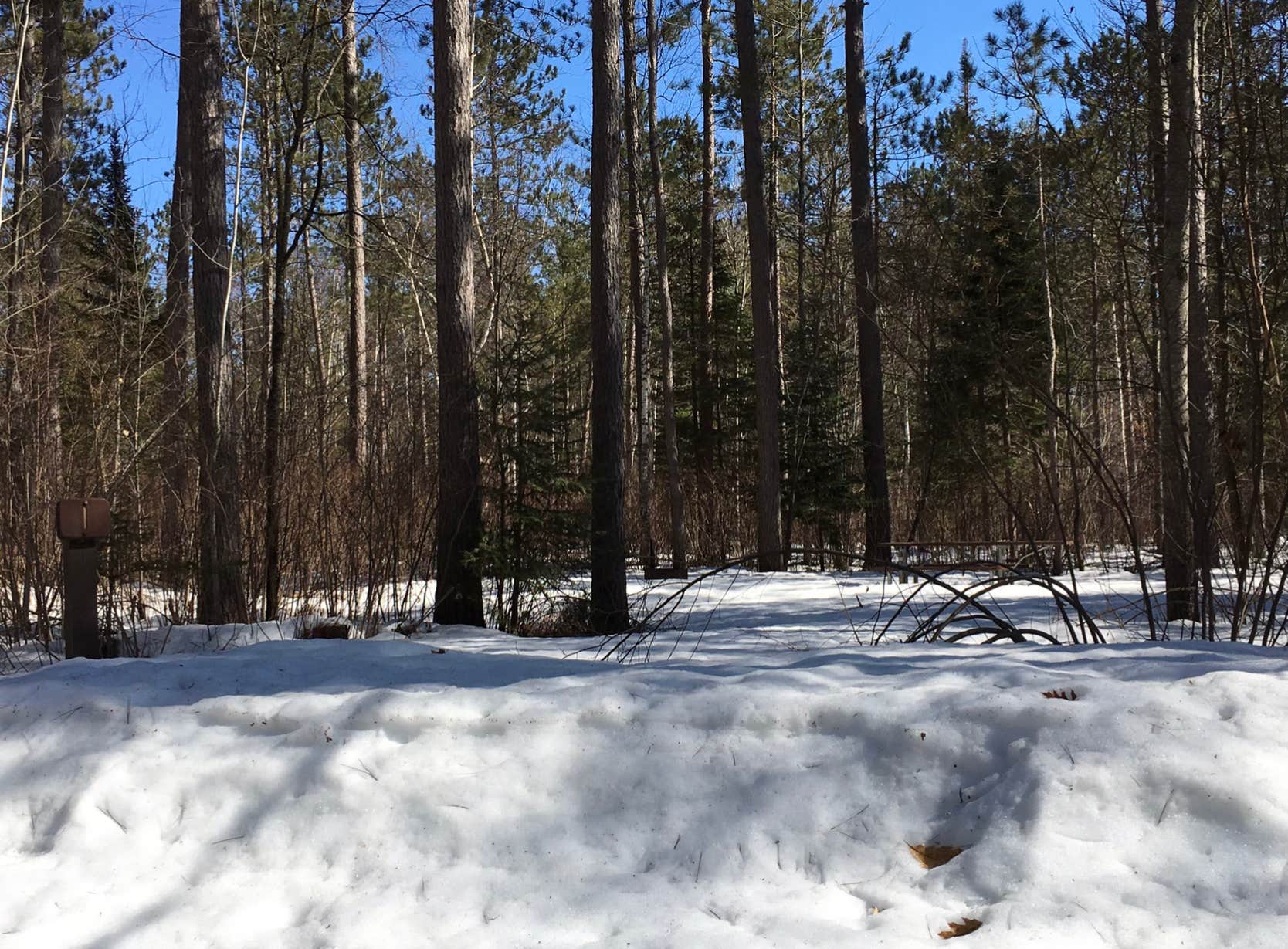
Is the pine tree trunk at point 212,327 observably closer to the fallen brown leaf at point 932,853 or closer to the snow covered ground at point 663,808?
the snow covered ground at point 663,808

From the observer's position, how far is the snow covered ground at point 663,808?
83.9 inches

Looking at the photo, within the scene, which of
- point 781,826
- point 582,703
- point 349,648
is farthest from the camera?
point 349,648

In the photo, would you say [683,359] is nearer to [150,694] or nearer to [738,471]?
[738,471]

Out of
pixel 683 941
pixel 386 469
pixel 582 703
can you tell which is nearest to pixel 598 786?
pixel 582 703

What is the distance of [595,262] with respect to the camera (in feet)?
24.6

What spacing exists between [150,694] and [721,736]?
7.14 ft

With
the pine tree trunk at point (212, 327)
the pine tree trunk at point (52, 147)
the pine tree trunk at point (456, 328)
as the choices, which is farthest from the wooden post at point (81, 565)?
the pine tree trunk at point (52, 147)

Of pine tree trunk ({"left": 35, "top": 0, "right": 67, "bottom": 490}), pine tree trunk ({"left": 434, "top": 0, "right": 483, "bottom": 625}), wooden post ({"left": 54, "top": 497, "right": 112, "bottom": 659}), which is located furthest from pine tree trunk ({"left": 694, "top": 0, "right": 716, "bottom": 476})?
wooden post ({"left": 54, "top": 497, "right": 112, "bottom": 659})

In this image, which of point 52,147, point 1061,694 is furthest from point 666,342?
point 1061,694

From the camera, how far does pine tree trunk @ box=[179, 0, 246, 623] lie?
21.4 feet

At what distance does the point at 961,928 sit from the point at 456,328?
18.9 ft

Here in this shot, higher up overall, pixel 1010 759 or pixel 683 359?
pixel 683 359

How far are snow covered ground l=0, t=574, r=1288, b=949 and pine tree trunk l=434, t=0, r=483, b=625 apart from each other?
3.26 m

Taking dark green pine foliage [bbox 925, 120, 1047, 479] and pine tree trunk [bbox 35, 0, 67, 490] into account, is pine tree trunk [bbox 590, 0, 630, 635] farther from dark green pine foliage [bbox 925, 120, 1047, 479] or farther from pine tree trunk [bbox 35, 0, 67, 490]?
dark green pine foliage [bbox 925, 120, 1047, 479]
